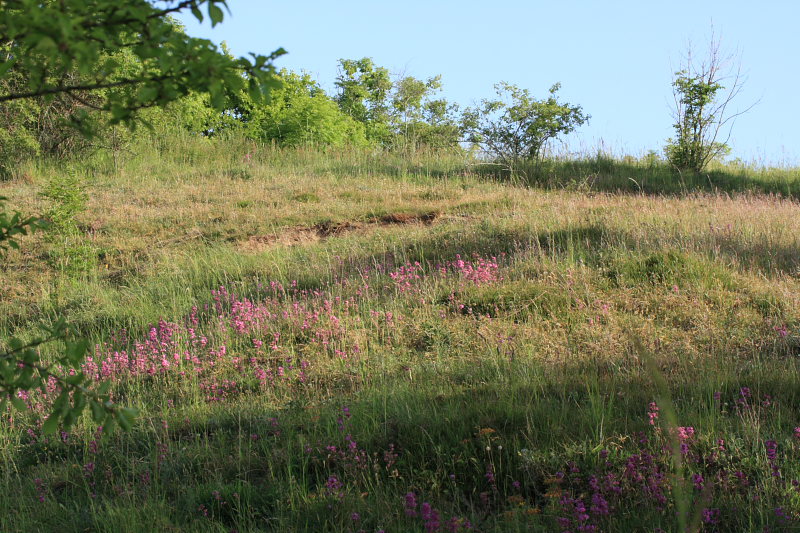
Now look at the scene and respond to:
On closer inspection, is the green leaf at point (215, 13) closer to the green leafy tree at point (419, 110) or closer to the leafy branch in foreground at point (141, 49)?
the leafy branch in foreground at point (141, 49)

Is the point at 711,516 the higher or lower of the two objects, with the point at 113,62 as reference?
lower

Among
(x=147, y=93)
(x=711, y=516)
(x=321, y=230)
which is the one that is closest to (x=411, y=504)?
(x=711, y=516)

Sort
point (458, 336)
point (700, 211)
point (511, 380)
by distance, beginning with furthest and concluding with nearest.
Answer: point (700, 211)
point (458, 336)
point (511, 380)

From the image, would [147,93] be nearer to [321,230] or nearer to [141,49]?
[141,49]

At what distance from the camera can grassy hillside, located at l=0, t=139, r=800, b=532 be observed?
375 cm

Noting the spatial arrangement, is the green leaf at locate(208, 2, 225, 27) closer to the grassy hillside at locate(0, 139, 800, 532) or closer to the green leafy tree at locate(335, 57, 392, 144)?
the grassy hillside at locate(0, 139, 800, 532)

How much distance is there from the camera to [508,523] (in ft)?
11.2

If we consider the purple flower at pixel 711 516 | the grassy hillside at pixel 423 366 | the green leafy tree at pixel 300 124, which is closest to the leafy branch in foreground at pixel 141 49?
the grassy hillside at pixel 423 366

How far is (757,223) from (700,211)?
130 cm

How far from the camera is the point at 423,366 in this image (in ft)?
19.0

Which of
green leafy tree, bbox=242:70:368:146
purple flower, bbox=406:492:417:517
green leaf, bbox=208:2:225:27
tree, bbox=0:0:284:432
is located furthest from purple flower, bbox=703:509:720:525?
green leafy tree, bbox=242:70:368:146

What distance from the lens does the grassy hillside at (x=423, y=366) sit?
375 centimetres

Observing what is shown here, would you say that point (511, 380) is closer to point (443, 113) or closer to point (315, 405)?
point (315, 405)

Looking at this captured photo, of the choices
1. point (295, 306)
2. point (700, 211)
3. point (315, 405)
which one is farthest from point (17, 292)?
point (700, 211)
